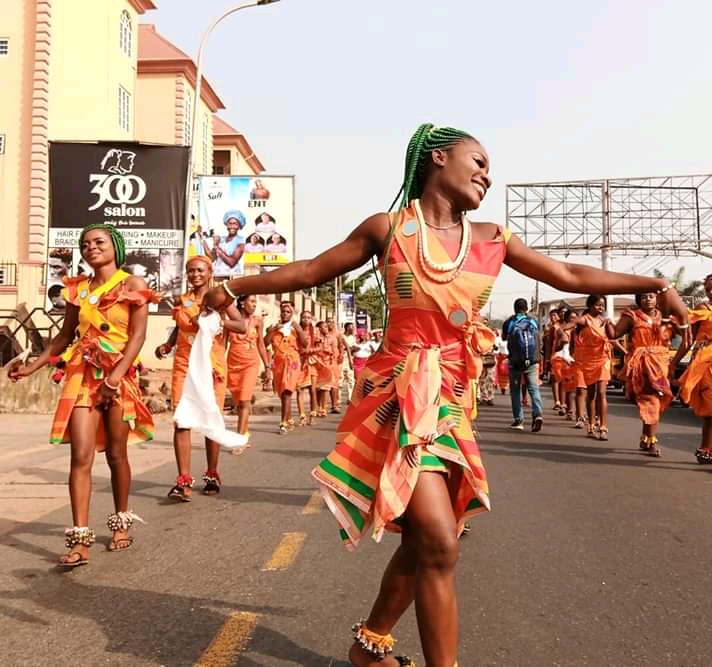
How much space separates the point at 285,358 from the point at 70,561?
855cm

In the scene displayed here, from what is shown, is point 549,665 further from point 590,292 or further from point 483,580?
point 590,292

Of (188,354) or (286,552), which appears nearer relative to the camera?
(286,552)

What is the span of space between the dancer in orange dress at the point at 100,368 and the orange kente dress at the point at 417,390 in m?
2.34

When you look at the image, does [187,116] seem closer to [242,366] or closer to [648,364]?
[242,366]

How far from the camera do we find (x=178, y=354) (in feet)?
22.4

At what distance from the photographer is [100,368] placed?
4797 millimetres

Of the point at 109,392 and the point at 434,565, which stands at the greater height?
the point at 109,392

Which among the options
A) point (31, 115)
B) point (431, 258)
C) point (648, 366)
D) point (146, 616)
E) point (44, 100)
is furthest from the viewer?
point (31, 115)

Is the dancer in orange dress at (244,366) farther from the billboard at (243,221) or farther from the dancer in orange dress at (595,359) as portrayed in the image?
the billboard at (243,221)

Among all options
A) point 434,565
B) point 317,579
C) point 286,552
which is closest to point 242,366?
point 286,552

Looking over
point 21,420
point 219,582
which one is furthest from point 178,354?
point 21,420

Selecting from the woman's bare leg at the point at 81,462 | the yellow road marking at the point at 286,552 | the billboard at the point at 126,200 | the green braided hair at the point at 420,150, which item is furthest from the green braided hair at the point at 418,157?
the billboard at the point at 126,200

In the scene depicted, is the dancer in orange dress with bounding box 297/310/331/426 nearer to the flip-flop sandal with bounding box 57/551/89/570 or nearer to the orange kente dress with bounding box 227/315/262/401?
the orange kente dress with bounding box 227/315/262/401

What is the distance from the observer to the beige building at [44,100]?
2684 cm
